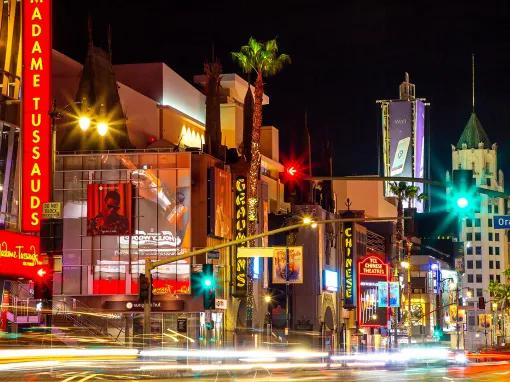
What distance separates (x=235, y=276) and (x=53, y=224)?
29.7 meters

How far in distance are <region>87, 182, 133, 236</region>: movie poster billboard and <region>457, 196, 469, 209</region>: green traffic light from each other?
43.0 m

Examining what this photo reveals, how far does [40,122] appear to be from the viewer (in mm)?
50406

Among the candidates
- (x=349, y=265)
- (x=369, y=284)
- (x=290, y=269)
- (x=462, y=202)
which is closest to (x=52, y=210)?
(x=462, y=202)

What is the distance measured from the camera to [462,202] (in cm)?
2827

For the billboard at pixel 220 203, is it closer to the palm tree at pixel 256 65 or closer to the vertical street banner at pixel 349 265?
the palm tree at pixel 256 65

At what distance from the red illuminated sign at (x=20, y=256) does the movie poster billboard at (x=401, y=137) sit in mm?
141880

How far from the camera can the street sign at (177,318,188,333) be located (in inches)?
2578

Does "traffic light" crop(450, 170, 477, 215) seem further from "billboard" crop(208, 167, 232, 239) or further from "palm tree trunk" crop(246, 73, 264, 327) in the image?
"billboard" crop(208, 167, 232, 239)

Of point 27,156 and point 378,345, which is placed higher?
point 27,156

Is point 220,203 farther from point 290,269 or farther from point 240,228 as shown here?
point 290,269

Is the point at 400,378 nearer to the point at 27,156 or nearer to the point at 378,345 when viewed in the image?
the point at 27,156

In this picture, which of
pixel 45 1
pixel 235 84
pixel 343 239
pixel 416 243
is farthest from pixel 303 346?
pixel 416 243

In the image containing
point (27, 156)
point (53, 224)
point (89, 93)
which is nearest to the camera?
point (53, 224)

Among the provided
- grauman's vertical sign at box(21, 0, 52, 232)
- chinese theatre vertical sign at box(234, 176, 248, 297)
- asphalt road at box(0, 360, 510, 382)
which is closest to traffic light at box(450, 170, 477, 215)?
asphalt road at box(0, 360, 510, 382)
